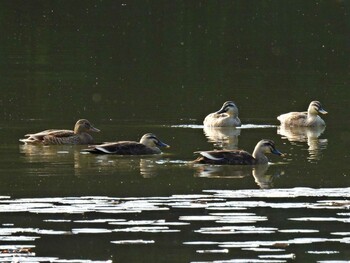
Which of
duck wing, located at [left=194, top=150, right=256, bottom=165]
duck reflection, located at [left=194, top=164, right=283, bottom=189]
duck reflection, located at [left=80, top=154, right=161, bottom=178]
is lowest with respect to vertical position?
duck reflection, located at [left=194, top=164, right=283, bottom=189]

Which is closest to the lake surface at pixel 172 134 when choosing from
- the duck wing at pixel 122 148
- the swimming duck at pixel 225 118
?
the duck wing at pixel 122 148

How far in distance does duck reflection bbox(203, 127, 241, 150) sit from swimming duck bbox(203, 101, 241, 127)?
0.21 m

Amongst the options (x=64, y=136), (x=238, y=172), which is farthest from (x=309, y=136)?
(x=238, y=172)

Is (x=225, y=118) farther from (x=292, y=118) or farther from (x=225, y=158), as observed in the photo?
(x=225, y=158)

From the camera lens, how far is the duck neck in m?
23.8

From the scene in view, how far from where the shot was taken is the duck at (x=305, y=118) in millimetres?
29719

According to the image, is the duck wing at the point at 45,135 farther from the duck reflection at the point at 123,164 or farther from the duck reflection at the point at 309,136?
the duck reflection at the point at 309,136

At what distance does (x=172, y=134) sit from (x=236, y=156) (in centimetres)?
392

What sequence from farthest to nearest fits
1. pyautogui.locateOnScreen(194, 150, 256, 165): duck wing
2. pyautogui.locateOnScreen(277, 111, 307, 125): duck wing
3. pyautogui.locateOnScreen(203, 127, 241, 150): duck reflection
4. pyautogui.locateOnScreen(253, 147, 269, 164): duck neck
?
pyautogui.locateOnScreen(277, 111, 307, 125): duck wing → pyautogui.locateOnScreen(203, 127, 241, 150): duck reflection → pyautogui.locateOnScreen(253, 147, 269, 164): duck neck → pyautogui.locateOnScreen(194, 150, 256, 165): duck wing

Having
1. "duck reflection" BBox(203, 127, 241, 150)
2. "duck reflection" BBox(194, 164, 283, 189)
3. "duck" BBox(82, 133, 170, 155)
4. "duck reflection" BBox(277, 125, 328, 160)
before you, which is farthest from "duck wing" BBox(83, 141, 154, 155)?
"duck reflection" BBox(277, 125, 328, 160)

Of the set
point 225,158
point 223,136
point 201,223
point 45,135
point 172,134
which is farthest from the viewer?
point 223,136

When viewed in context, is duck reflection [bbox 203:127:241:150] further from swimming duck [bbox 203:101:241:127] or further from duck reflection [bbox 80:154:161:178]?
duck reflection [bbox 80:154:161:178]

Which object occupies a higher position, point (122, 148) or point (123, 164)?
point (122, 148)

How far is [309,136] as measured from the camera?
2833cm
